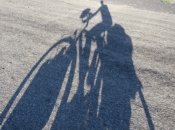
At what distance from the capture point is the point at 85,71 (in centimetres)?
583

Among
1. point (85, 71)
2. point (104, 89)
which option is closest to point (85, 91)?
point (104, 89)

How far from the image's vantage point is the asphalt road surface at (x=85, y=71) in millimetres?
4383

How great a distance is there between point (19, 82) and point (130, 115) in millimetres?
2875

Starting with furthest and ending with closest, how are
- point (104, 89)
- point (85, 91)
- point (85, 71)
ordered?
point (85, 71) < point (104, 89) < point (85, 91)

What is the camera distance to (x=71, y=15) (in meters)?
10.1

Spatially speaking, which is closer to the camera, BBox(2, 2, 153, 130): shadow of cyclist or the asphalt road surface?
BBox(2, 2, 153, 130): shadow of cyclist

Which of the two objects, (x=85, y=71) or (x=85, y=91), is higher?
(x=85, y=71)

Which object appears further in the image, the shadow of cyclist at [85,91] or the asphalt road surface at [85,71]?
the asphalt road surface at [85,71]

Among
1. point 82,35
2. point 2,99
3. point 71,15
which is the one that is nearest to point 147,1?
point 71,15

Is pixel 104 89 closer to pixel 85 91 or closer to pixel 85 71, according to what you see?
pixel 85 91

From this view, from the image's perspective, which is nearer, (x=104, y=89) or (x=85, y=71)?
(x=104, y=89)

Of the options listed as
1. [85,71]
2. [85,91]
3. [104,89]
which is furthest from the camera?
[85,71]

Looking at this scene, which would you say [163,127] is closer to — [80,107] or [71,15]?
[80,107]

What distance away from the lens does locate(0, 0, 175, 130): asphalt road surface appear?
14.4 feet
